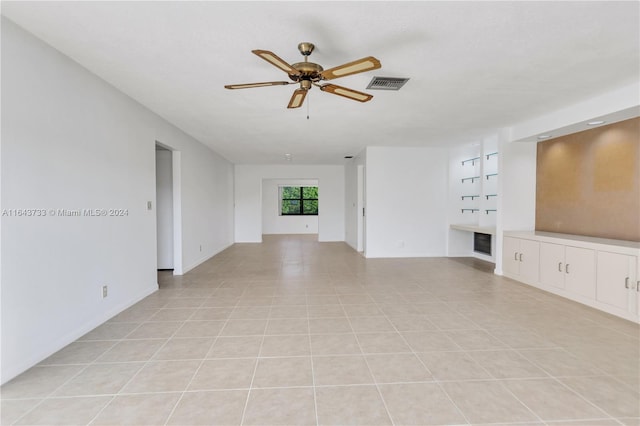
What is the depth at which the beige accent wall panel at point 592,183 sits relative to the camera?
3588mm

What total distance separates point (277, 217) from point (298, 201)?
3.72ft

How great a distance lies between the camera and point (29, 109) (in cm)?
222

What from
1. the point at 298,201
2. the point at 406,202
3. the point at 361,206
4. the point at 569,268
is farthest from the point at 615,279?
the point at 298,201

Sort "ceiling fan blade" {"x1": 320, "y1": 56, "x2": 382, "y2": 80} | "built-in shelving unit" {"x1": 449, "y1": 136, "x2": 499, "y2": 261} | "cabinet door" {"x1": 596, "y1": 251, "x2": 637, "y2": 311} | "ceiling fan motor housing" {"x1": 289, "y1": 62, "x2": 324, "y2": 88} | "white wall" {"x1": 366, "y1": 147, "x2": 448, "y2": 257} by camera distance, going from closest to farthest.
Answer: "ceiling fan blade" {"x1": 320, "y1": 56, "x2": 382, "y2": 80} → "ceiling fan motor housing" {"x1": 289, "y1": 62, "x2": 324, "y2": 88} → "cabinet door" {"x1": 596, "y1": 251, "x2": 637, "y2": 311} → "built-in shelving unit" {"x1": 449, "y1": 136, "x2": 499, "y2": 261} → "white wall" {"x1": 366, "y1": 147, "x2": 448, "y2": 257}

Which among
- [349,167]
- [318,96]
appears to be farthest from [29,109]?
[349,167]

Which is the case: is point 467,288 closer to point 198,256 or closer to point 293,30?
point 293,30

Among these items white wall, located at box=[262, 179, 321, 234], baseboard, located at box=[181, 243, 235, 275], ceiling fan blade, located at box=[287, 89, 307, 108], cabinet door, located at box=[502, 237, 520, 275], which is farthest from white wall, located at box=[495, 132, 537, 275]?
white wall, located at box=[262, 179, 321, 234]

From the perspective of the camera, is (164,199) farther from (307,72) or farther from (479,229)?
(479,229)

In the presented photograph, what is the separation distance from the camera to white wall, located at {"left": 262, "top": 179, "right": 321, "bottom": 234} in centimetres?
1219

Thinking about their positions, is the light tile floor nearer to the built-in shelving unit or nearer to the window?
the built-in shelving unit

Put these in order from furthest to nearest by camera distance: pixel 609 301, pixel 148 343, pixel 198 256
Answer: pixel 198 256 → pixel 609 301 → pixel 148 343

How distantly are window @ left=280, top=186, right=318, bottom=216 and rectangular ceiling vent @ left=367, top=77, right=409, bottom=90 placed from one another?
9.63 metres

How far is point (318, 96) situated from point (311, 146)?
306 cm

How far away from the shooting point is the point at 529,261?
14.5ft
